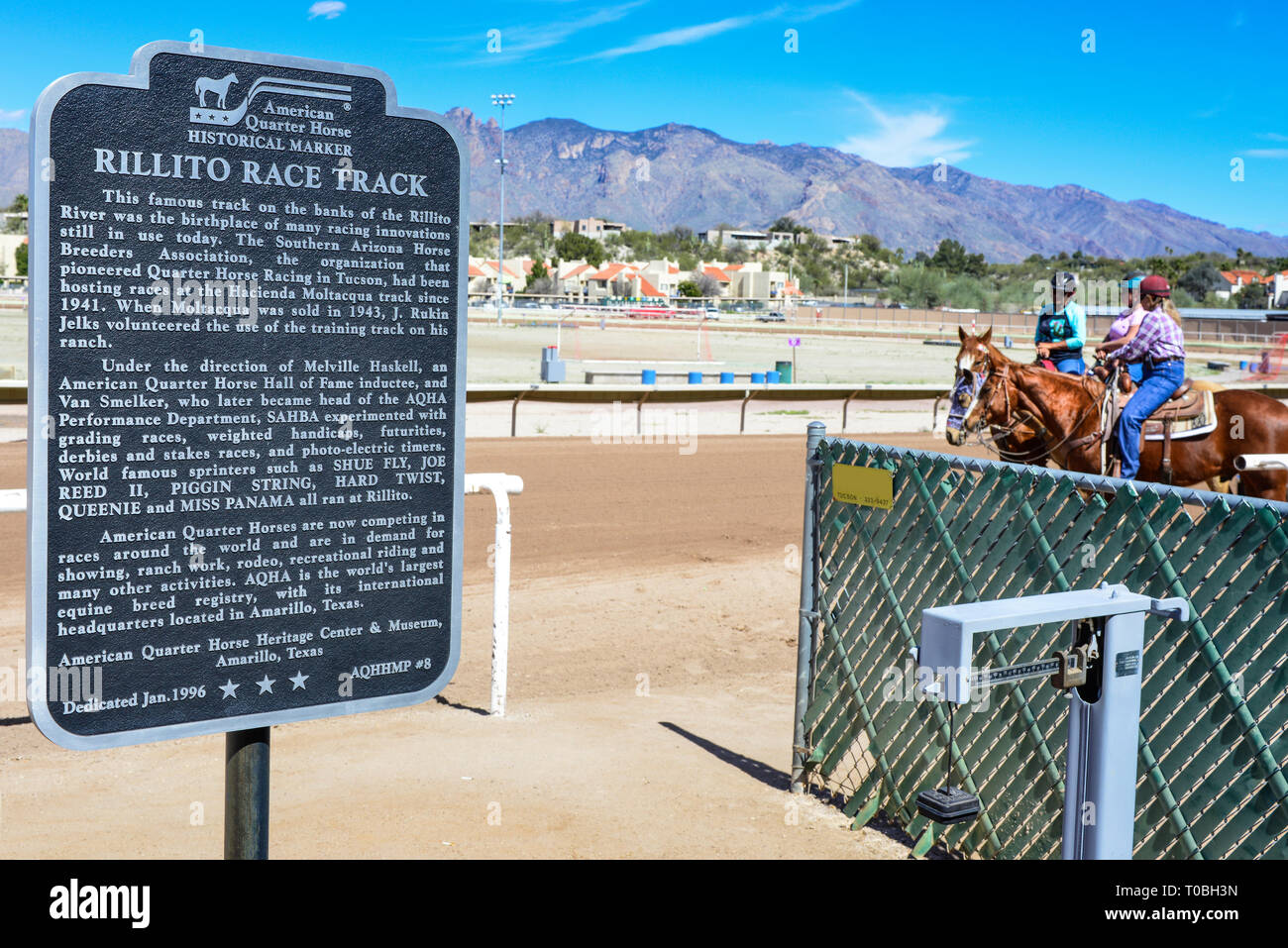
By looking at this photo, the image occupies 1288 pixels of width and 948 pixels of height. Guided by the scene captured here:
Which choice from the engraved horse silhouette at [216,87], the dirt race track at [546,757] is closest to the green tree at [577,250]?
the dirt race track at [546,757]

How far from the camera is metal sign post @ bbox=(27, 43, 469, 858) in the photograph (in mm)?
3678

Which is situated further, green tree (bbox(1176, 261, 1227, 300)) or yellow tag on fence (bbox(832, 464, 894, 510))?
green tree (bbox(1176, 261, 1227, 300))

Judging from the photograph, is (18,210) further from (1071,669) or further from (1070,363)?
(1071,669)

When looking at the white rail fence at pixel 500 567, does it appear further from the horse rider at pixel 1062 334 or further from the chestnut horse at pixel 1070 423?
the horse rider at pixel 1062 334

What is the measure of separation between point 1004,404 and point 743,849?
23.2 ft

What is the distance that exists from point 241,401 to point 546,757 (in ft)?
11.6

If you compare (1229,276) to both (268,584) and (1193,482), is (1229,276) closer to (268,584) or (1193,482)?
(1193,482)

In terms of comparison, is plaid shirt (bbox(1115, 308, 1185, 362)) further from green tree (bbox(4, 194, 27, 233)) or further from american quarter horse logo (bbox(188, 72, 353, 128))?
green tree (bbox(4, 194, 27, 233))

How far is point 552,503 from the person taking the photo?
15430 mm

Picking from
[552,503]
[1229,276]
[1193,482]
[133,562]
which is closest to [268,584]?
[133,562]

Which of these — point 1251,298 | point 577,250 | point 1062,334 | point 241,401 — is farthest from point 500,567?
point 577,250

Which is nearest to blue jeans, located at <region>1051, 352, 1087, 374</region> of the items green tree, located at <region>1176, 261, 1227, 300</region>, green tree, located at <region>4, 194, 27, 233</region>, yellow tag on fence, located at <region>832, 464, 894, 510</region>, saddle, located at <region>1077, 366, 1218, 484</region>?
saddle, located at <region>1077, 366, 1218, 484</region>

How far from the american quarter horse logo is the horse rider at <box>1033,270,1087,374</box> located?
1007 centimetres

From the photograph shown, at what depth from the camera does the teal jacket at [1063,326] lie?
12.9 metres
